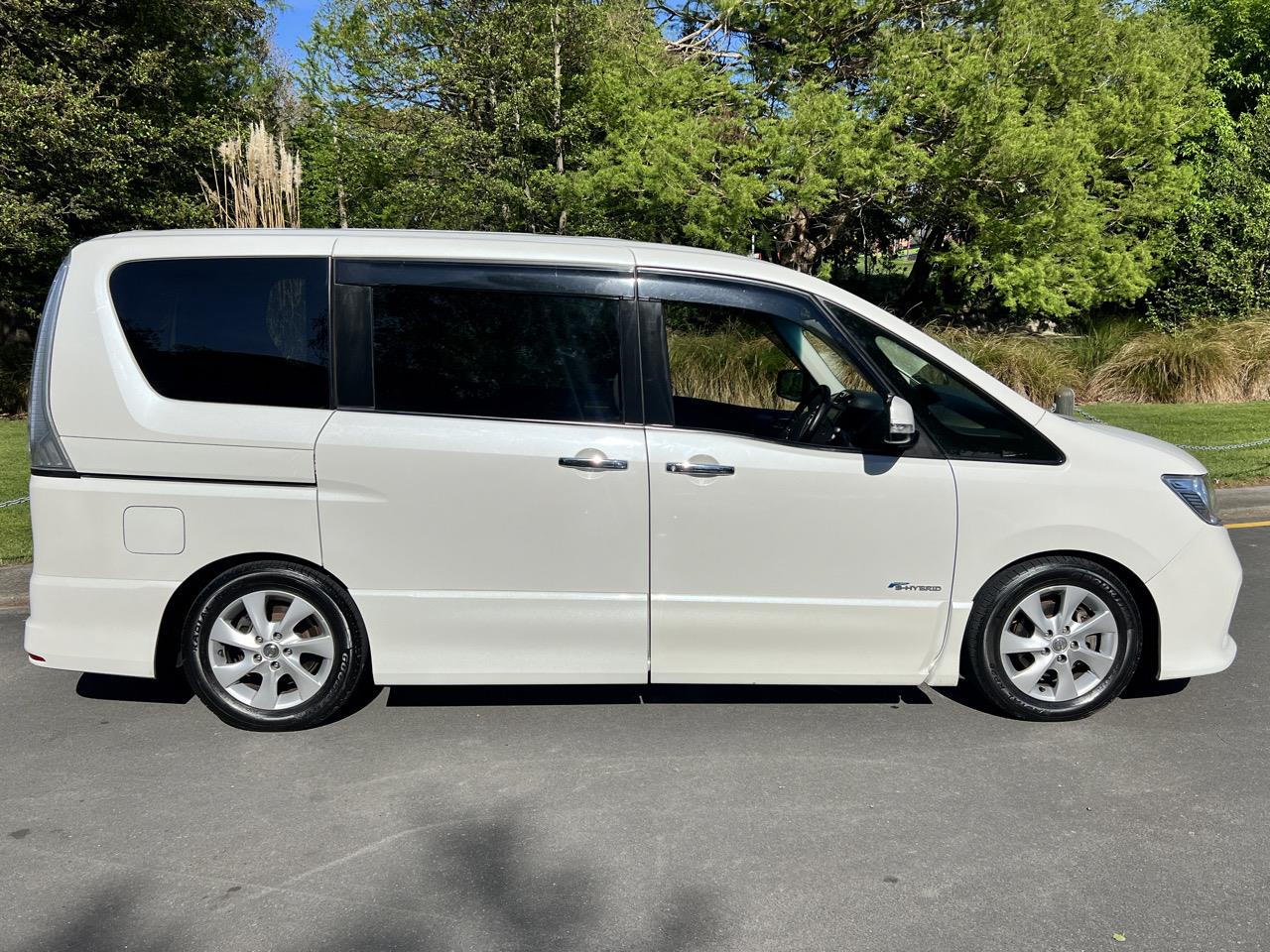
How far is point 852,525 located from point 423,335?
6.17 ft

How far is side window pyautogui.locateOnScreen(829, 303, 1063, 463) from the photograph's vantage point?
4160 mm

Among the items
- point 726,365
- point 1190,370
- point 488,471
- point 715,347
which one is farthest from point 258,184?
point 1190,370

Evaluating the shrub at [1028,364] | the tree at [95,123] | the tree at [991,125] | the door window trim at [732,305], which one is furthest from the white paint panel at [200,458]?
the tree at [991,125]

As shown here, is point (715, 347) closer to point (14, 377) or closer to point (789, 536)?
point (789, 536)

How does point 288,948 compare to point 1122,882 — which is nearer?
point 288,948

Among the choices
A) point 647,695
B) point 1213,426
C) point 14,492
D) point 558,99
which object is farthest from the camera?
point 558,99

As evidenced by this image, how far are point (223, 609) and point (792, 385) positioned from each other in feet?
9.20

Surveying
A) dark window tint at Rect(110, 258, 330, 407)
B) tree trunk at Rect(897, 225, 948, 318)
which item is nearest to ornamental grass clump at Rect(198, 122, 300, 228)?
dark window tint at Rect(110, 258, 330, 407)

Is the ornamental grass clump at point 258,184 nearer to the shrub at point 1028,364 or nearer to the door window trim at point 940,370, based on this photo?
the door window trim at point 940,370

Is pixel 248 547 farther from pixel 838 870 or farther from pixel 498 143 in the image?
pixel 498 143

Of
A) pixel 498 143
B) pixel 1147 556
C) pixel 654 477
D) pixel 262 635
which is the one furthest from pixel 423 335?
pixel 498 143

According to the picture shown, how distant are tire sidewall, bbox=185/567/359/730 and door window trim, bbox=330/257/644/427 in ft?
2.86

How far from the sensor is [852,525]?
13.3 feet

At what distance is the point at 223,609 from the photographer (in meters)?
4.12
